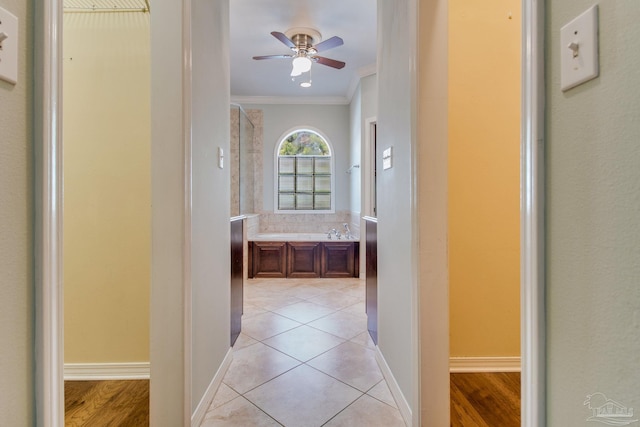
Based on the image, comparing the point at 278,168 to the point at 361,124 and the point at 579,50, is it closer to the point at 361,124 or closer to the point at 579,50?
the point at 361,124

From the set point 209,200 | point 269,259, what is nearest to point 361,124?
point 269,259

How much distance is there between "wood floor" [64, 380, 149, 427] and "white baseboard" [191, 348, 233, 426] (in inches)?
11.0

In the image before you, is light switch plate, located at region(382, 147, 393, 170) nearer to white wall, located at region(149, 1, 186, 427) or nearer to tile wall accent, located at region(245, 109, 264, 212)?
white wall, located at region(149, 1, 186, 427)

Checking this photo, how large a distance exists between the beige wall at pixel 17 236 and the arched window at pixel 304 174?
527 centimetres

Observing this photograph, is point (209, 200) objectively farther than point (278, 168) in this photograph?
No

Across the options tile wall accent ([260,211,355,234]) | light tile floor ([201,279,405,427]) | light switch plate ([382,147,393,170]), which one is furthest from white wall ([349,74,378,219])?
light switch plate ([382,147,393,170])

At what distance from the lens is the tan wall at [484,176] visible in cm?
202

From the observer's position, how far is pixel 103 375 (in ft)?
6.40

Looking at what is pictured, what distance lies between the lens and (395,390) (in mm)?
1693

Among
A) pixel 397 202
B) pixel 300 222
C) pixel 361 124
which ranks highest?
pixel 361 124

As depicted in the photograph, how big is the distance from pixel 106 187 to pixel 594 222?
7.44 ft

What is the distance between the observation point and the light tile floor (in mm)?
1575

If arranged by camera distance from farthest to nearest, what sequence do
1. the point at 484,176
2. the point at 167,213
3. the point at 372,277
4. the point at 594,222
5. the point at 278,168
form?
the point at 278,168 → the point at 372,277 → the point at 484,176 → the point at 167,213 → the point at 594,222

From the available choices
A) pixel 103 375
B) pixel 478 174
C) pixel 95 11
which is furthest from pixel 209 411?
pixel 95 11
